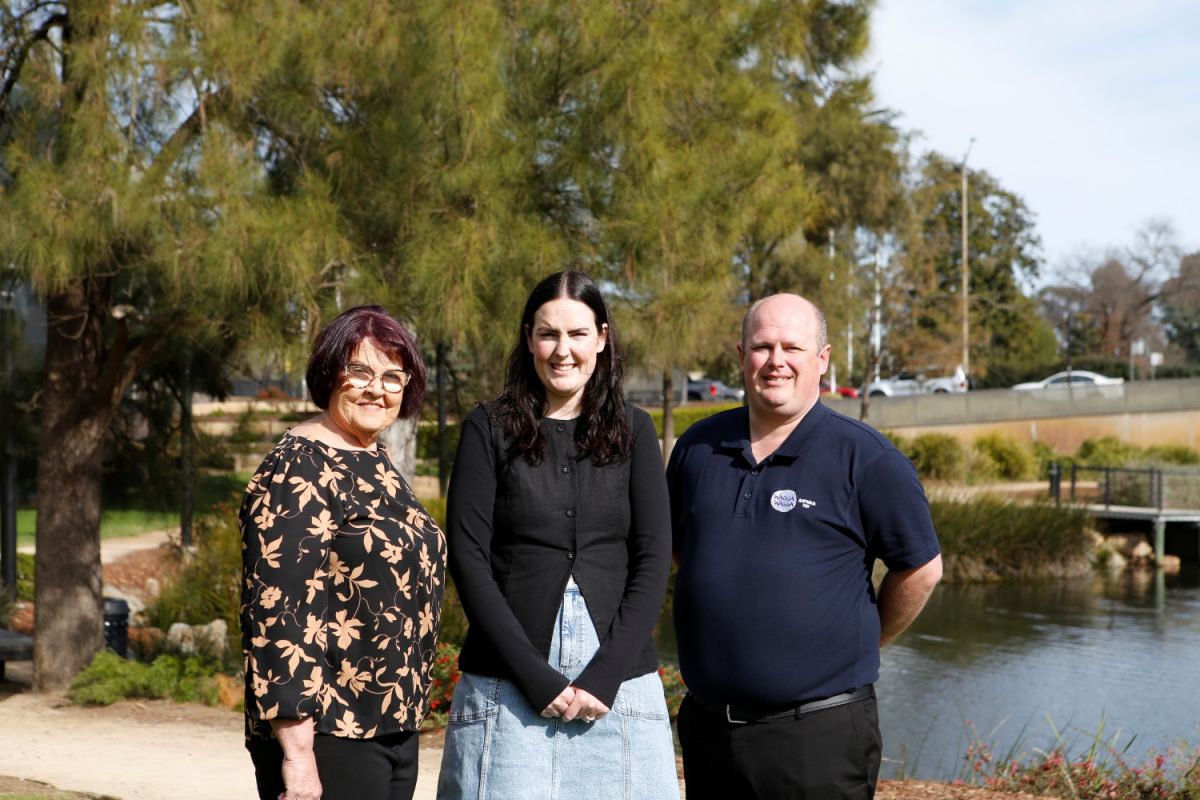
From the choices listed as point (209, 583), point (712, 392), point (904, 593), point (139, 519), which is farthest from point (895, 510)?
point (712, 392)

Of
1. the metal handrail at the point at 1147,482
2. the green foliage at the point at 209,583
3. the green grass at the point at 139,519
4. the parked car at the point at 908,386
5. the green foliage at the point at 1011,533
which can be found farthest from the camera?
the parked car at the point at 908,386

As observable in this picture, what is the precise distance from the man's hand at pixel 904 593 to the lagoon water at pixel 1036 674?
13.8 feet

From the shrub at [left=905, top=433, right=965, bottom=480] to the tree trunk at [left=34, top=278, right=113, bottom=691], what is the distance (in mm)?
21280

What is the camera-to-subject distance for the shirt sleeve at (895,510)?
3.41 meters

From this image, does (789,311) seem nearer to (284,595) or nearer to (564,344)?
(564,344)

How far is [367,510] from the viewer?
3043 mm

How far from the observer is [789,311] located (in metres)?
3.49

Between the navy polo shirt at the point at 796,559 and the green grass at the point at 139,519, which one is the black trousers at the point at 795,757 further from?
the green grass at the point at 139,519

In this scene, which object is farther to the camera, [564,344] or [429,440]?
[429,440]

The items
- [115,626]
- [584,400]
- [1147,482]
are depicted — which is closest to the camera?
[584,400]

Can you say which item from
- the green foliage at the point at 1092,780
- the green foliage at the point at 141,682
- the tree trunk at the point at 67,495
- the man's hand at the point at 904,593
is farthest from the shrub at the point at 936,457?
the man's hand at the point at 904,593

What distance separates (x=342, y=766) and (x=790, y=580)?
1153 mm

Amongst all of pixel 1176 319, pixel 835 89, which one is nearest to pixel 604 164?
pixel 835 89

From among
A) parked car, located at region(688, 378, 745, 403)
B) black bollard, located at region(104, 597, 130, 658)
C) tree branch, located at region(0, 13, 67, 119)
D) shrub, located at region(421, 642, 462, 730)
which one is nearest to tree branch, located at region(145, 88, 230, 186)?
tree branch, located at region(0, 13, 67, 119)
